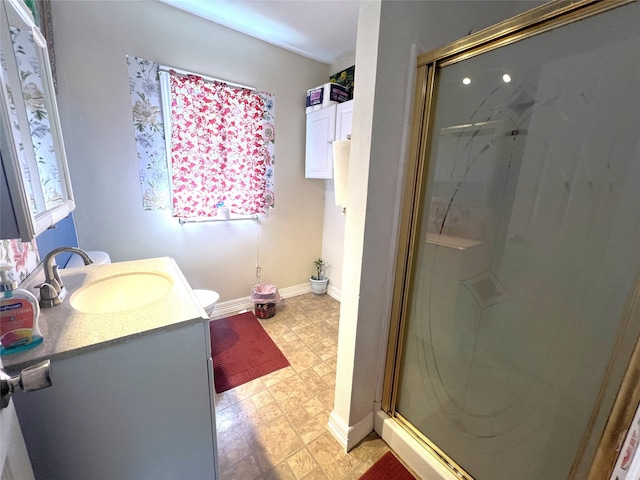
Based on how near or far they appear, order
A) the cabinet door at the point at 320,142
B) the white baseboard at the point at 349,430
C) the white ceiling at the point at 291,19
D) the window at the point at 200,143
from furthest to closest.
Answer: the cabinet door at the point at 320,142, the window at the point at 200,143, the white ceiling at the point at 291,19, the white baseboard at the point at 349,430

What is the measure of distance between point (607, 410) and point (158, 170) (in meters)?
2.65

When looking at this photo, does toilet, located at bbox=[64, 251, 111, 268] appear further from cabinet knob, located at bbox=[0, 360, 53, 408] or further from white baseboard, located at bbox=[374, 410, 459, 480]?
white baseboard, located at bbox=[374, 410, 459, 480]

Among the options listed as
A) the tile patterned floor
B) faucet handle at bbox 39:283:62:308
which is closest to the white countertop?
faucet handle at bbox 39:283:62:308

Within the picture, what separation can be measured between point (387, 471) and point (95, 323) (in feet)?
4.49

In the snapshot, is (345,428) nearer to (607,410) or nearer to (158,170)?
(607,410)

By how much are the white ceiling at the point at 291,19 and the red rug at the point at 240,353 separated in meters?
2.50

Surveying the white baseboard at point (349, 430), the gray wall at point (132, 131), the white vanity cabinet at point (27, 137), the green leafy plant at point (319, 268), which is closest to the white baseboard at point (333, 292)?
the green leafy plant at point (319, 268)

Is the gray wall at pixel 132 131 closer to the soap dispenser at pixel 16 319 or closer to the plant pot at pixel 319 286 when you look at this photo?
the plant pot at pixel 319 286

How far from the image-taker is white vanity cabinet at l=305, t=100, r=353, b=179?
7.16 ft

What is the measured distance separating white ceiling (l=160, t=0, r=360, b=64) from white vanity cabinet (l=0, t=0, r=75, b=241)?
49.8 inches

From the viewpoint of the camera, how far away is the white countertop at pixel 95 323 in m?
0.63

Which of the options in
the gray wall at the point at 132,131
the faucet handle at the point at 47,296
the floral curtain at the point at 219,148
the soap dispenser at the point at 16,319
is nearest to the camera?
the soap dispenser at the point at 16,319

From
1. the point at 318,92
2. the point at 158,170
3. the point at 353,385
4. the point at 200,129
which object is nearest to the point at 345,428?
the point at 353,385

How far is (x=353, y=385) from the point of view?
123 cm
